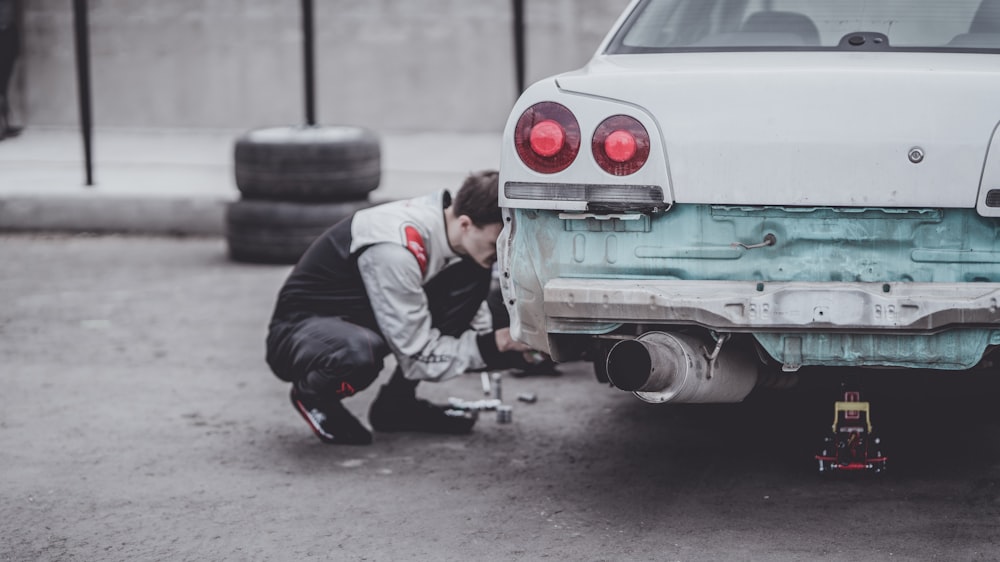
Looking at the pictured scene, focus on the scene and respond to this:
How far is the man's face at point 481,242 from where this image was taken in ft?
14.4

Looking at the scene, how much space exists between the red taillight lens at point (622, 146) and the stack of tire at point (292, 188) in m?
4.42

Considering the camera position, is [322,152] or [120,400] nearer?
[120,400]

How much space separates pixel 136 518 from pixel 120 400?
1.41 m

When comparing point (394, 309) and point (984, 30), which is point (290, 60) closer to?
point (394, 309)

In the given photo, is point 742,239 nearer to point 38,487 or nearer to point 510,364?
point 510,364

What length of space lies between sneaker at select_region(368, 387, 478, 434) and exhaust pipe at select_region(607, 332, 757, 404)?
1311 millimetres

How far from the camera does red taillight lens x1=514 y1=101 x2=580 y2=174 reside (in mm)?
3584

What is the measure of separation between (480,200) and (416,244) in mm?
258

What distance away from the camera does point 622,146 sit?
3529 mm

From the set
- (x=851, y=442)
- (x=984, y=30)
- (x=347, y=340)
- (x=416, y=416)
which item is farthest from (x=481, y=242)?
(x=984, y=30)

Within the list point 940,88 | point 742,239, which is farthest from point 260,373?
point 940,88

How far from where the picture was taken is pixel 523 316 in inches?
149

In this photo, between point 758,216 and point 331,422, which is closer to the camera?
point 758,216

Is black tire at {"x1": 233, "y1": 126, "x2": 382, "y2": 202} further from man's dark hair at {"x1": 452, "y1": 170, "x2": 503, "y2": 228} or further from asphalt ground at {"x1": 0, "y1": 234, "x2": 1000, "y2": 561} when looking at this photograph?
man's dark hair at {"x1": 452, "y1": 170, "x2": 503, "y2": 228}
